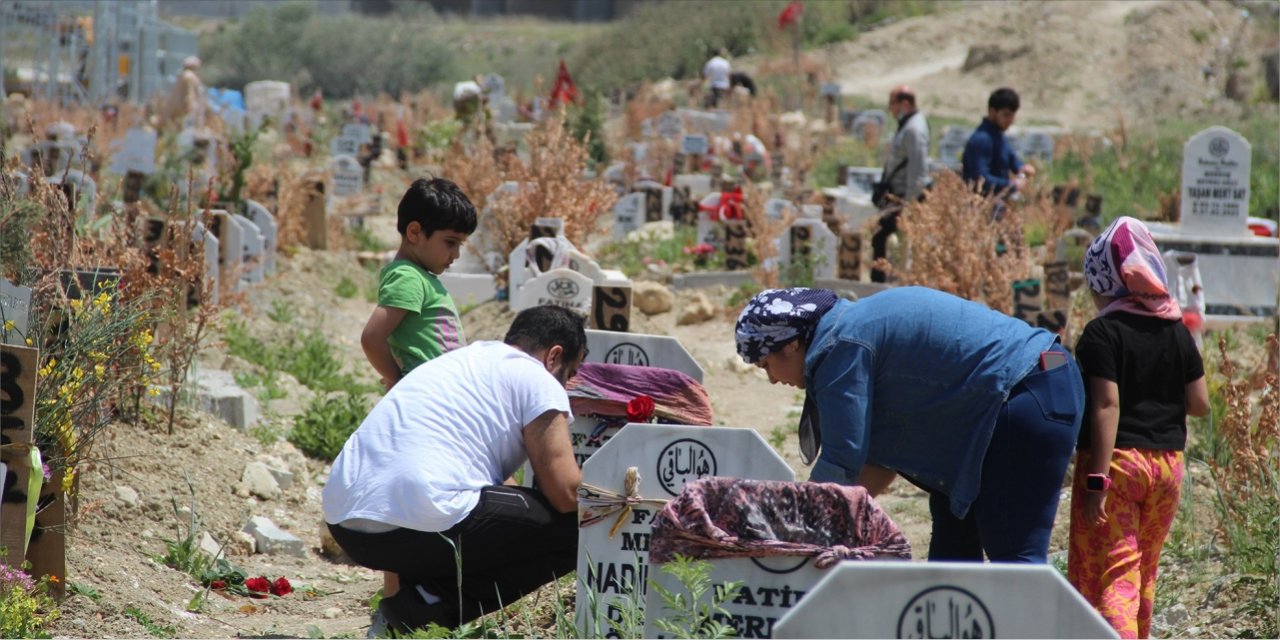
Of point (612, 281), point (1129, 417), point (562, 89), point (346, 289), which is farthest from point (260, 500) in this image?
point (562, 89)

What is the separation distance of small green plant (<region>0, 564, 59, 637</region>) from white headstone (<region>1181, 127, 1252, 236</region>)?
7.63m

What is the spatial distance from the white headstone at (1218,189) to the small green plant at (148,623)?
23.9 feet

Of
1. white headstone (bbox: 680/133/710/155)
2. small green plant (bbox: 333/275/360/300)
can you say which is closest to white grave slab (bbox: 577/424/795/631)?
small green plant (bbox: 333/275/360/300)

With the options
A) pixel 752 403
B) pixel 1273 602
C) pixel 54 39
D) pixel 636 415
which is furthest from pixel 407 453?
pixel 54 39

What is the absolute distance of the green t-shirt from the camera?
4328 millimetres

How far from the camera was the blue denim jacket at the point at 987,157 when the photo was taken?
353 inches

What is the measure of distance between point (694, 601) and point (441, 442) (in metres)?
1.12

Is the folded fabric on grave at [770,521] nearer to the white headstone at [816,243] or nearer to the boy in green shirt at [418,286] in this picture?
the boy in green shirt at [418,286]

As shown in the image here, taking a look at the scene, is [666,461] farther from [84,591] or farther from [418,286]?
[84,591]

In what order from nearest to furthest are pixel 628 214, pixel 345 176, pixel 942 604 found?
pixel 942 604 < pixel 628 214 < pixel 345 176

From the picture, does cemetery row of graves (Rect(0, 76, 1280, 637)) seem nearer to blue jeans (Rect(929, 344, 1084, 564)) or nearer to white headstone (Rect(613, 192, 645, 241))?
white headstone (Rect(613, 192, 645, 241))

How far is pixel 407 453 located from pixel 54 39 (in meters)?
22.2

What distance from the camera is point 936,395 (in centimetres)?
335

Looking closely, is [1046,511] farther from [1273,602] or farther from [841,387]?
[1273,602]
